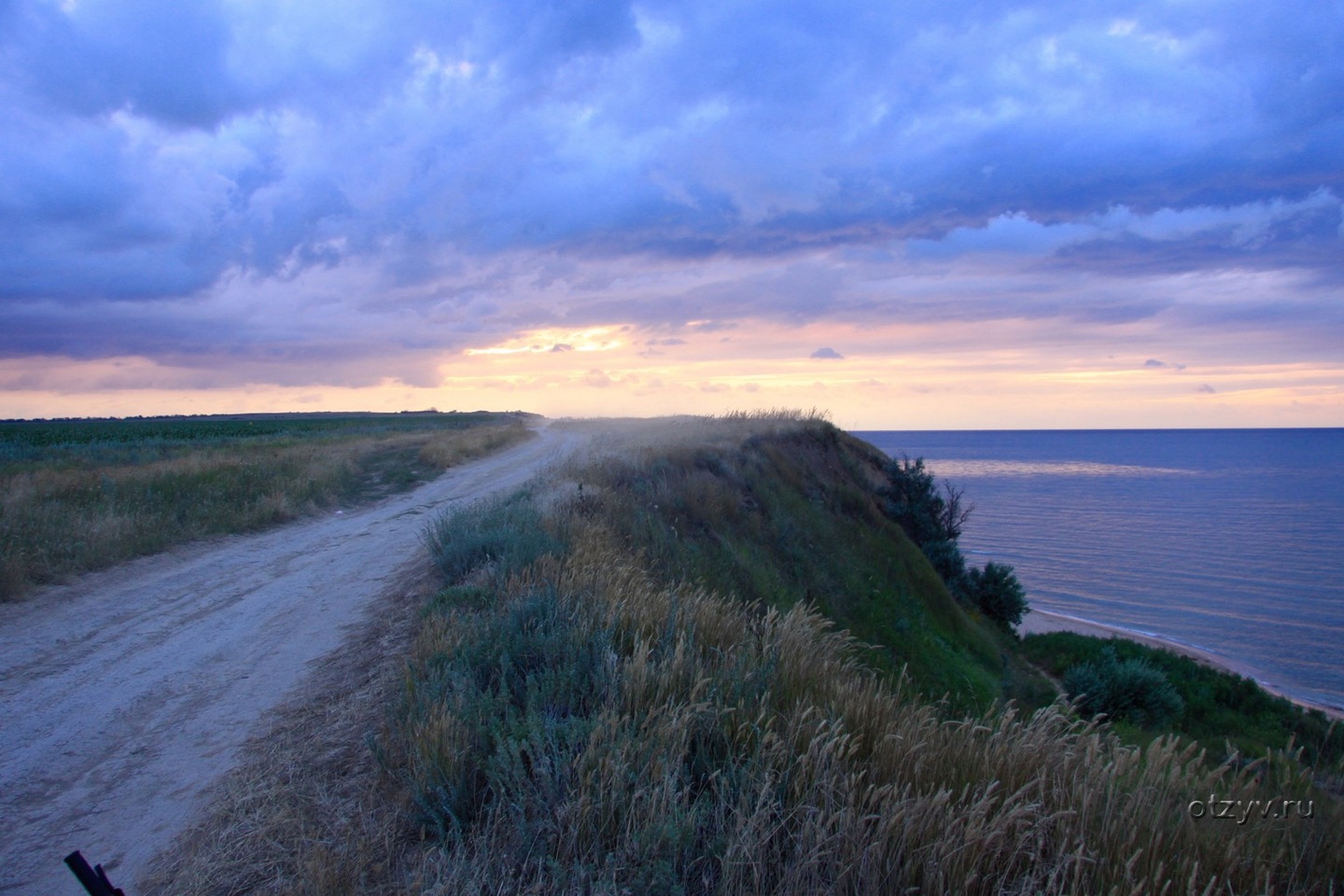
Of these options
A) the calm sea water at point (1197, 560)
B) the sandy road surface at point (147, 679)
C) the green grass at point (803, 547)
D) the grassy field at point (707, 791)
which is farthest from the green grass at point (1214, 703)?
the sandy road surface at point (147, 679)

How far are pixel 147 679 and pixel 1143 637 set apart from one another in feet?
100

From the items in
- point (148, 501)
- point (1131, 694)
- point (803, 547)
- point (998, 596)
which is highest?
point (148, 501)

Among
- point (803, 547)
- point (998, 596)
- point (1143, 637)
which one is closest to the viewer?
point (803, 547)

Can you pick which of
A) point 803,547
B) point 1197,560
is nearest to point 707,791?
point 803,547

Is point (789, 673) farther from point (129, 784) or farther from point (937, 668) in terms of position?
point (937, 668)

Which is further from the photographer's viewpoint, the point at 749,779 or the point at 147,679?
the point at 147,679

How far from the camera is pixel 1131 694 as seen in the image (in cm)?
1681

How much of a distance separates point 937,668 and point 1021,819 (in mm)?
14926

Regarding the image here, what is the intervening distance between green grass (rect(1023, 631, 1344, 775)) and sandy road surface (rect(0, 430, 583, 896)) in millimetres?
16234

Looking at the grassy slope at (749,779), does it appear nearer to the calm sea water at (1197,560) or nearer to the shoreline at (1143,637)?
the shoreline at (1143,637)

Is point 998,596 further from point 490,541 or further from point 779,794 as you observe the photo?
point 779,794

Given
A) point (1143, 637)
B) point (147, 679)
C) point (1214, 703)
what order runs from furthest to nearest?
1. point (1143, 637)
2. point (1214, 703)
3. point (147, 679)

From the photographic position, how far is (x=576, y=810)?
3.17 metres

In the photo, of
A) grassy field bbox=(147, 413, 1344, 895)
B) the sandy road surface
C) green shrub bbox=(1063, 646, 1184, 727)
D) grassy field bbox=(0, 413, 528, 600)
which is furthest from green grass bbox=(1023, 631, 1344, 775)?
grassy field bbox=(0, 413, 528, 600)
